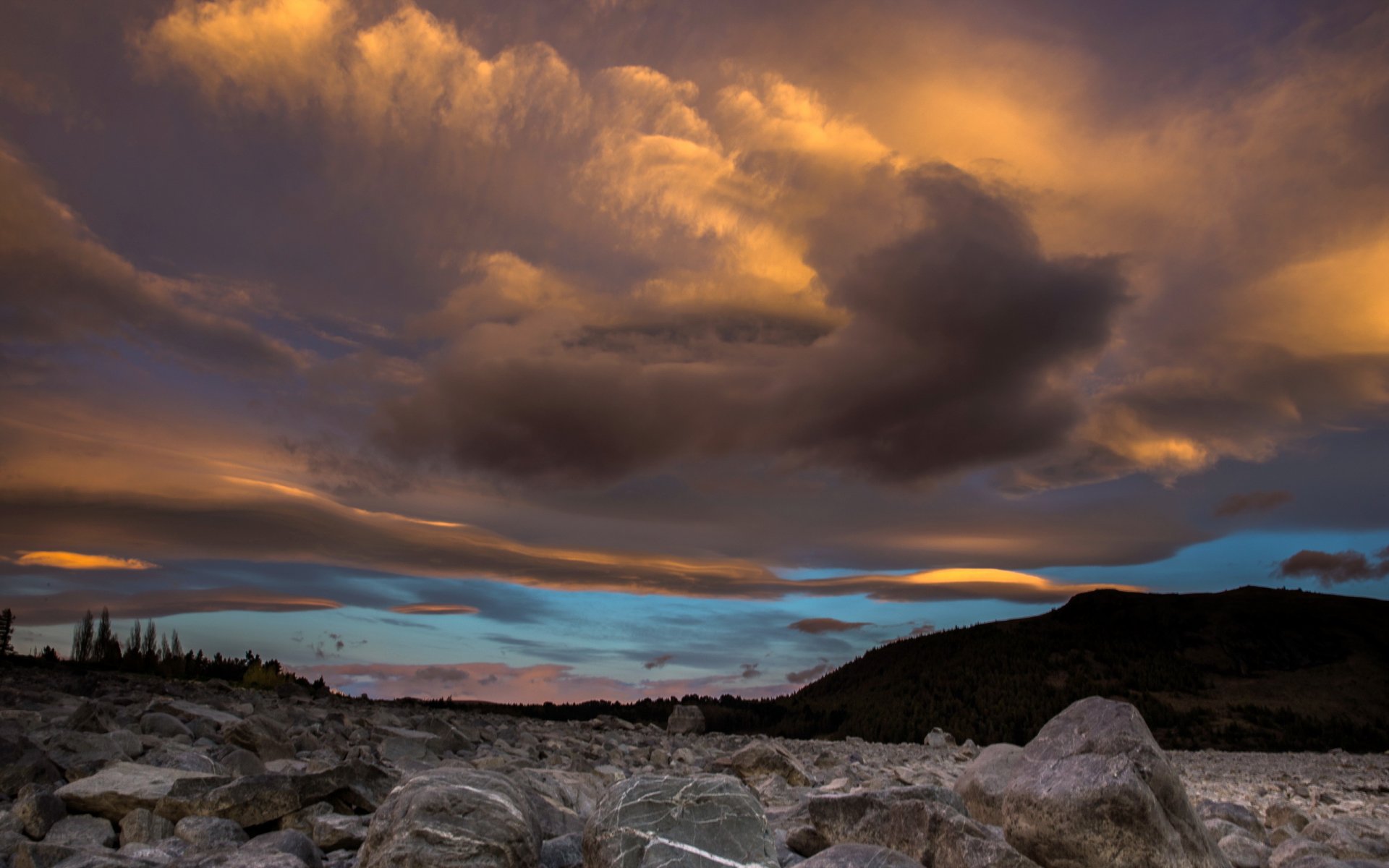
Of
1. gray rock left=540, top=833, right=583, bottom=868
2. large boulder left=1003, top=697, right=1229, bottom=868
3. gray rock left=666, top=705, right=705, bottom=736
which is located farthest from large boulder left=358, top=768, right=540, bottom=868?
gray rock left=666, top=705, right=705, bottom=736

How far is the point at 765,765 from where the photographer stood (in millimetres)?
12797

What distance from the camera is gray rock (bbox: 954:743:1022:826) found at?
27.3ft

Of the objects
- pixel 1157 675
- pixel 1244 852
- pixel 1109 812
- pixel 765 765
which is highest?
pixel 1109 812

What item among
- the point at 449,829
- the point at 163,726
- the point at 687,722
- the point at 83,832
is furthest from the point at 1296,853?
the point at 687,722

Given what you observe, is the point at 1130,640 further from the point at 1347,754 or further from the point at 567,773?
the point at 567,773

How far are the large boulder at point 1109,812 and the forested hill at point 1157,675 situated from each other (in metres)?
25.5

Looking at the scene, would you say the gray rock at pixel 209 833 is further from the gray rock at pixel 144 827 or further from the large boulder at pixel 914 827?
the large boulder at pixel 914 827

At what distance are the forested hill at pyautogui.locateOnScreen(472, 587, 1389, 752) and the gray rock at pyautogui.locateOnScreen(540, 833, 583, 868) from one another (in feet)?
80.2

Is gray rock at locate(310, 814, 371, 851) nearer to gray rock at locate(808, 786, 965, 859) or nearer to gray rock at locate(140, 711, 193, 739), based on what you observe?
gray rock at locate(808, 786, 965, 859)

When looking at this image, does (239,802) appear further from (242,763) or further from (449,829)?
(449,829)

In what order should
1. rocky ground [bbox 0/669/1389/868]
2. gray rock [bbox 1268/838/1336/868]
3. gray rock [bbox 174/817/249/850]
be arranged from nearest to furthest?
rocky ground [bbox 0/669/1389/868] < gray rock [bbox 174/817/249/850] < gray rock [bbox 1268/838/1336/868]

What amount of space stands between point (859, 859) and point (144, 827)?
6126mm

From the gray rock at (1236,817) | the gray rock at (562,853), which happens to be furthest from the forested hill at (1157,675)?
the gray rock at (562,853)

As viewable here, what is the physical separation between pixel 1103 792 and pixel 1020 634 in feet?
139
